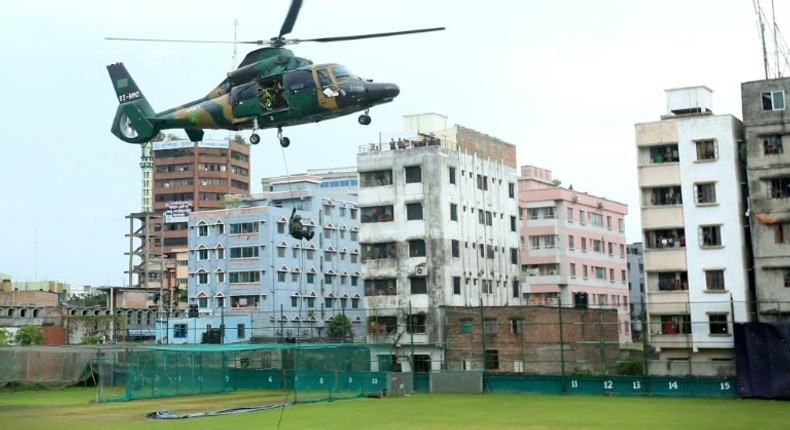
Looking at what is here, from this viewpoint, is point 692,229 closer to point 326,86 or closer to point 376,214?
point 376,214

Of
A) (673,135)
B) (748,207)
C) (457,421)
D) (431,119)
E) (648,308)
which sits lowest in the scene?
(457,421)

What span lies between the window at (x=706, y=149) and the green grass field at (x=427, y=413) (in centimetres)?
1910

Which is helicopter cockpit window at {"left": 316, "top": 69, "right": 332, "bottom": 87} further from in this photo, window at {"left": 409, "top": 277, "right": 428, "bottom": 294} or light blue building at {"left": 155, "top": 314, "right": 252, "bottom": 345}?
light blue building at {"left": 155, "top": 314, "right": 252, "bottom": 345}

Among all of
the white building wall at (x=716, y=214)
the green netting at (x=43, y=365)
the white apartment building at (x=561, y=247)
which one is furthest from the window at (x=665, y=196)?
the green netting at (x=43, y=365)

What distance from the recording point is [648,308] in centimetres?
5691

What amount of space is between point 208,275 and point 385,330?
26.8 meters

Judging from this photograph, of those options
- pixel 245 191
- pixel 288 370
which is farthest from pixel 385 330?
pixel 245 191

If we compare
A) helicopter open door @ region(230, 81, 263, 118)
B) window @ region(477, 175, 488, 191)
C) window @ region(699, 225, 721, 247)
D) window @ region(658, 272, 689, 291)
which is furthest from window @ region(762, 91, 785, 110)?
helicopter open door @ region(230, 81, 263, 118)

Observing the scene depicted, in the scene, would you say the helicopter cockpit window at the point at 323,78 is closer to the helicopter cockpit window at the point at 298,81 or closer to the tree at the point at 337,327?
the helicopter cockpit window at the point at 298,81

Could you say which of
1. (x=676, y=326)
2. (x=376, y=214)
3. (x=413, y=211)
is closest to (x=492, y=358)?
(x=676, y=326)

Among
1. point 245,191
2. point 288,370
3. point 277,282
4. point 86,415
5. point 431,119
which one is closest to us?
point 86,415

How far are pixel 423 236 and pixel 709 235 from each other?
57.0 feet

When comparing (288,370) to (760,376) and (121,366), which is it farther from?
(760,376)

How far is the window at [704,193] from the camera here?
55281 millimetres
